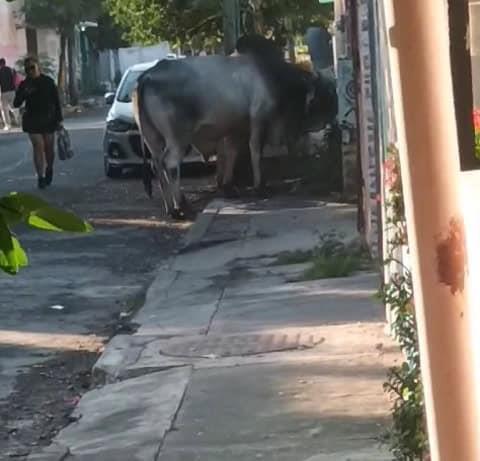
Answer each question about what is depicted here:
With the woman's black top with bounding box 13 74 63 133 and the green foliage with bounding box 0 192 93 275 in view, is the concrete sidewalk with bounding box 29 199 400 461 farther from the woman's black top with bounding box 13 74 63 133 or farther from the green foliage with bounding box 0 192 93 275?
the woman's black top with bounding box 13 74 63 133

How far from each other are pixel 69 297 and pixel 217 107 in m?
6.20

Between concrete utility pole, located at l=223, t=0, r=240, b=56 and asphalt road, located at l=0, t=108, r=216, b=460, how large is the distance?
6.92 feet

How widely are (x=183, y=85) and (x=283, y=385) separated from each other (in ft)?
33.3

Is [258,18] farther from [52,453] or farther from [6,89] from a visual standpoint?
[52,453]

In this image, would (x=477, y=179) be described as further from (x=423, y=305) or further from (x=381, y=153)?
(x=381, y=153)

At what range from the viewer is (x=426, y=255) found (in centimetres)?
287

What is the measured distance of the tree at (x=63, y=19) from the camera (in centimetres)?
4965

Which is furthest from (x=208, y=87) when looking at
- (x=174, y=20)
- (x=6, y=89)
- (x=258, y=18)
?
(x=6, y=89)

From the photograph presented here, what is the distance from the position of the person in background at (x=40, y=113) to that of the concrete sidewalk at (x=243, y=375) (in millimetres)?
8555

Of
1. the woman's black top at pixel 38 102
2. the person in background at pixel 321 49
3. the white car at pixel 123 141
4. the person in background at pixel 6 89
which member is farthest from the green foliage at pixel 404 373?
the person in background at pixel 6 89

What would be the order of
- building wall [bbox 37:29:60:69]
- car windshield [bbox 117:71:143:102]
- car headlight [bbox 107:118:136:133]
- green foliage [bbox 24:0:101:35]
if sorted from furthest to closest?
1. building wall [bbox 37:29:60:69]
2. green foliage [bbox 24:0:101:35]
3. car windshield [bbox 117:71:143:102]
4. car headlight [bbox 107:118:136:133]

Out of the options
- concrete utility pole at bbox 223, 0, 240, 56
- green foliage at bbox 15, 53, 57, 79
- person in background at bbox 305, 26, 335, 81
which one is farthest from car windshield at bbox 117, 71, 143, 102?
green foliage at bbox 15, 53, 57, 79

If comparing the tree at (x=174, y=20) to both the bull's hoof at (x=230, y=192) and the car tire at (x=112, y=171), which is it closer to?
the car tire at (x=112, y=171)

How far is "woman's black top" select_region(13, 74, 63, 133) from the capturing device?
21422 mm
